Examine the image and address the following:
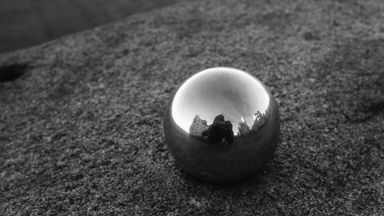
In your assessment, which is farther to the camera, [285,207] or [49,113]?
[49,113]

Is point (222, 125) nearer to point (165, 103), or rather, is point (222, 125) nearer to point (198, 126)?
point (198, 126)

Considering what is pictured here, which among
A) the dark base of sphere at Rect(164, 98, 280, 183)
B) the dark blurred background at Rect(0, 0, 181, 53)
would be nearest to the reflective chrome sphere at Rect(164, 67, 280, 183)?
the dark base of sphere at Rect(164, 98, 280, 183)

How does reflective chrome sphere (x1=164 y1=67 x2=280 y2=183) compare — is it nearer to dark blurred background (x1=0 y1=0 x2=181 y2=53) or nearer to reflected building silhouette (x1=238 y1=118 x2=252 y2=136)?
reflected building silhouette (x1=238 y1=118 x2=252 y2=136)

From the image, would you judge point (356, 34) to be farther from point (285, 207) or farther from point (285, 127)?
point (285, 207)

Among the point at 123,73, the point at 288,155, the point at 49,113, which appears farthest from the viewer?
the point at 123,73

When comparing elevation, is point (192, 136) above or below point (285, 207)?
above

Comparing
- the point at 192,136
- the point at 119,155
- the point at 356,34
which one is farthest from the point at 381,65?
the point at 119,155

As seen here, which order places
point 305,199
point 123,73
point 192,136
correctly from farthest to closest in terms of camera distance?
1. point 123,73
2. point 305,199
3. point 192,136

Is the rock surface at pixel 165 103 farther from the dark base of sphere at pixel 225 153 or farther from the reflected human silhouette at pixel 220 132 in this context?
the reflected human silhouette at pixel 220 132
